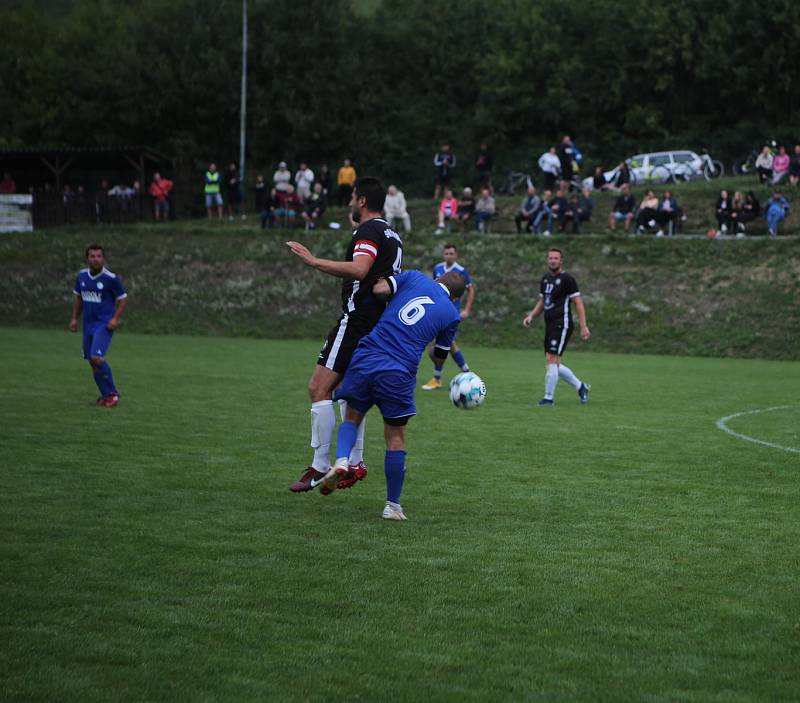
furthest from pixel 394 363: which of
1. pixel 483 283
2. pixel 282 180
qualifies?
pixel 282 180

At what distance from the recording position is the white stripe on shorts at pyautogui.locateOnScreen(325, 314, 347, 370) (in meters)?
8.86

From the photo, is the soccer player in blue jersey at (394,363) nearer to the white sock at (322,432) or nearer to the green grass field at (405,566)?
the white sock at (322,432)

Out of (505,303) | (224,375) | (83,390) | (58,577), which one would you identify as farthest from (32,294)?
(58,577)

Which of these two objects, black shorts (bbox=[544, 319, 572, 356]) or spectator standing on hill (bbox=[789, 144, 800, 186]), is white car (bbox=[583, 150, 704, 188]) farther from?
black shorts (bbox=[544, 319, 572, 356])

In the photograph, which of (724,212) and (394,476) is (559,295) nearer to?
(394,476)

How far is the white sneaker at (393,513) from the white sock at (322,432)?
0.82 meters

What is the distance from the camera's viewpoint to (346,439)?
8.38 m

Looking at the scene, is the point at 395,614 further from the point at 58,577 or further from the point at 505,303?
the point at 505,303

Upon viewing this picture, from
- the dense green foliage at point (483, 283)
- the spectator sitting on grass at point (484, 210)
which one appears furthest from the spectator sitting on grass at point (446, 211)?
the spectator sitting on grass at point (484, 210)

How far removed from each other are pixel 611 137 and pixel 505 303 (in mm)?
29681

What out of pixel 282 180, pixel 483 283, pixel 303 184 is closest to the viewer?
pixel 483 283

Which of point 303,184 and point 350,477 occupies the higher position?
point 303,184

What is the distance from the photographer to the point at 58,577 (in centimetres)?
636

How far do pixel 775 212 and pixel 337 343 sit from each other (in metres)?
29.5
